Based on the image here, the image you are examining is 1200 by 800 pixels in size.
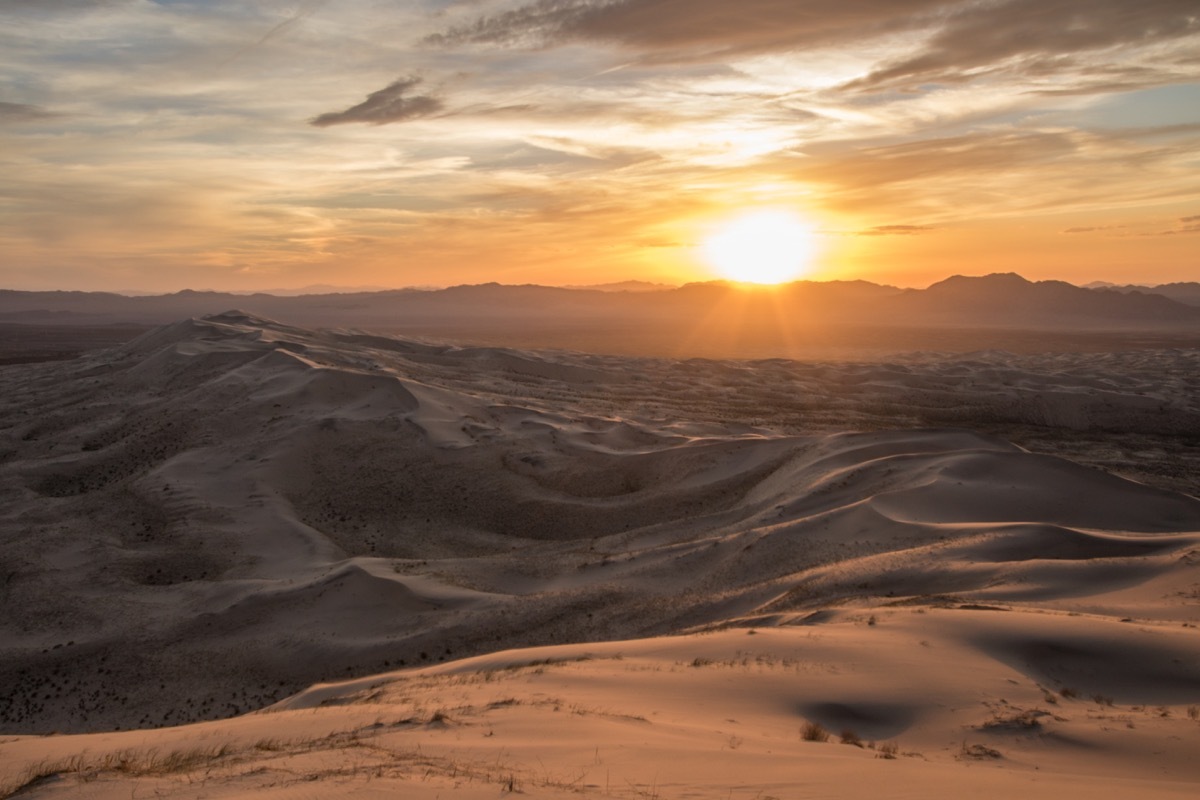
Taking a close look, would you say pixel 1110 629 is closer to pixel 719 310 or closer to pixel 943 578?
pixel 943 578

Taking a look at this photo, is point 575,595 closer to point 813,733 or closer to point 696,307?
point 813,733

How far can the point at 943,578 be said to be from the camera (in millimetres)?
9945

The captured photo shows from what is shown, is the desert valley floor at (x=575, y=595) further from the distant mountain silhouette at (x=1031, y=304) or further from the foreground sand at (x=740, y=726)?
the distant mountain silhouette at (x=1031, y=304)

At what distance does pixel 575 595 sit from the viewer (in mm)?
11125

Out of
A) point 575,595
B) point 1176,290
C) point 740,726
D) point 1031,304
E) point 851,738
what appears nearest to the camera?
point 851,738

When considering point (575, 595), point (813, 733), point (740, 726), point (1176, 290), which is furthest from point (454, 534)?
point (1176, 290)

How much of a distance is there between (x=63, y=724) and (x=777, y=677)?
8.14m

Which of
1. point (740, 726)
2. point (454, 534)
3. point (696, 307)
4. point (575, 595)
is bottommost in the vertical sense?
point (454, 534)

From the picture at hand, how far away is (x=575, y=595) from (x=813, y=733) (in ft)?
19.1

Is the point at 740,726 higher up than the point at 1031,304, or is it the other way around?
the point at 1031,304

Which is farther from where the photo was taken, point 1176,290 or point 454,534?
point 1176,290

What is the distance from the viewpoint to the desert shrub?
5551 mm

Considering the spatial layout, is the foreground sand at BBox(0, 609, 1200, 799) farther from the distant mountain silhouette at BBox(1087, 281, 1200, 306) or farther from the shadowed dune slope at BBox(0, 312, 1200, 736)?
the distant mountain silhouette at BBox(1087, 281, 1200, 306)

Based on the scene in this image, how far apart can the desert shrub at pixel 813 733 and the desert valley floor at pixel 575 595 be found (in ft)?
0.20
